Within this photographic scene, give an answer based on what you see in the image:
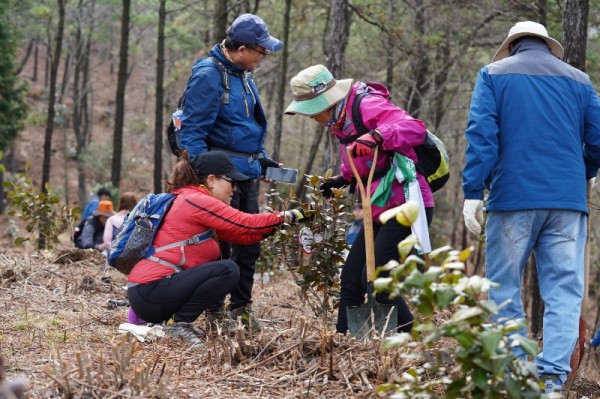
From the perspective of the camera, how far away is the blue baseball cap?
570 centimetres

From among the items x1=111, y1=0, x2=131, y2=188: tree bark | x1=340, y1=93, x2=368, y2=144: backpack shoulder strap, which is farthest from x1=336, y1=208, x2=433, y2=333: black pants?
x1=111, y1=0, x2=131, y2=188: tree bark

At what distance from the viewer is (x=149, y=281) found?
17.8 feet

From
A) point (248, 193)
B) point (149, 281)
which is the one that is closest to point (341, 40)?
point (248, 193)

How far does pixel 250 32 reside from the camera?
5715 mm

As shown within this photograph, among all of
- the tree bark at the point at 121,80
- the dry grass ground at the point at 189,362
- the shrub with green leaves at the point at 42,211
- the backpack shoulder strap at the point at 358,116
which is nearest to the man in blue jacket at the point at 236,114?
the dry grass ground at the point at 189,362

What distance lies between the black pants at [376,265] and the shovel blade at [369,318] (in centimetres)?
17

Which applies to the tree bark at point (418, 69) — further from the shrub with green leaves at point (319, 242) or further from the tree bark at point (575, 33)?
the shrub with green leaves at point (319, 242)

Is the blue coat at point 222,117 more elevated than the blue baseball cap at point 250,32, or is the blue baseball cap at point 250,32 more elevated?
the blue baseball cap at point 250,32

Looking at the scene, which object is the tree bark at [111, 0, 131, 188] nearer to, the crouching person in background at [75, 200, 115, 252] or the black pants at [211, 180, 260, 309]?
the crouching person in background at [75, 200, 115, 252]

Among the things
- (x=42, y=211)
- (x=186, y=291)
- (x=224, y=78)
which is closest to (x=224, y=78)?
(x=224, y=78)

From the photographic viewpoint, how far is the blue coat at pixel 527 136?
451cm

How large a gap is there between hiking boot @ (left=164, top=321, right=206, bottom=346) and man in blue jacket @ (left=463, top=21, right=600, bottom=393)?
6.25 ft

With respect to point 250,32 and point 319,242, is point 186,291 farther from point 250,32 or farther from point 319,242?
point 250,32

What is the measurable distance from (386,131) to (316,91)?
1.94 ft
